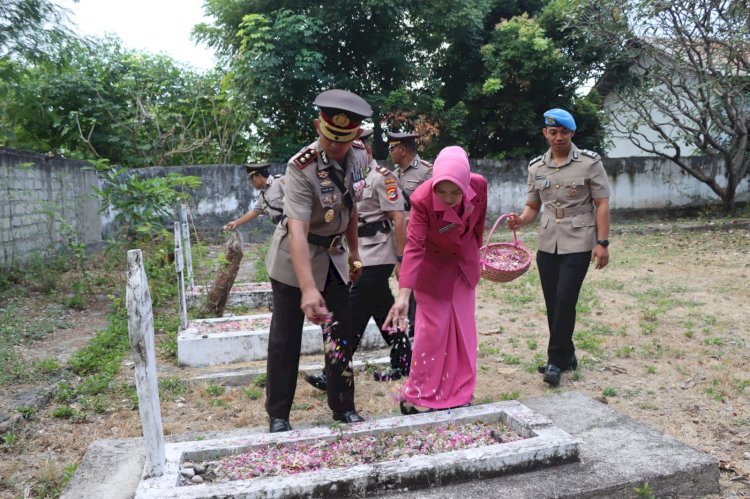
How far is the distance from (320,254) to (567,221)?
2040 mm

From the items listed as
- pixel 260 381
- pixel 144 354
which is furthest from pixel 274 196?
pixel 144 354

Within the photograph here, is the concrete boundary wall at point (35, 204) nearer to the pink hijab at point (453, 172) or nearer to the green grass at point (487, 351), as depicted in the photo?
the green grass at point (487, 351)

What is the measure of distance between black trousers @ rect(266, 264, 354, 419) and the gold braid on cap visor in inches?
28.3

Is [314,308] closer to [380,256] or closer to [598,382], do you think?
[380,256]

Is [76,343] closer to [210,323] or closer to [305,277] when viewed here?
[210,323]

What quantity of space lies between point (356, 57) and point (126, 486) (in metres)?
14.5

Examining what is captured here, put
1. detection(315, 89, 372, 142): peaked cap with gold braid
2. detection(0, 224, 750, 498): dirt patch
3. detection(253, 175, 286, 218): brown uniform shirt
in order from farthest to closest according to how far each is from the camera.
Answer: detection(253, 175, 286, 218): brown uniform shirt < detection(0, 224, 750, 498): dirt patch < detection(315, 89, 372, 142): peaked cap with gold braid

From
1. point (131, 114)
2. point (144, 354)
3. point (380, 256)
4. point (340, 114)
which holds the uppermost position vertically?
point (131, 114)

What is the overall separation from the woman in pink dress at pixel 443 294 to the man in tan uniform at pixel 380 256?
954mm

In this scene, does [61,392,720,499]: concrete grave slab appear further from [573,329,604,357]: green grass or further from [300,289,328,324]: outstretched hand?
[573,329,604,357]: green grass

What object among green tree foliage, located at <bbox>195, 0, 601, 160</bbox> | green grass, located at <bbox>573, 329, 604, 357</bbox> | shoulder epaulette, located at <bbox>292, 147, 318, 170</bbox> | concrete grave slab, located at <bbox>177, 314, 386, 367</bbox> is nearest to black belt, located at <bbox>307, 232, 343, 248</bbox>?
shoulder epaulette, located at <bbox>292, 147, 318, 170</bbox>

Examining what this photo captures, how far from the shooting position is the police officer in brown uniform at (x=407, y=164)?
16.8ft

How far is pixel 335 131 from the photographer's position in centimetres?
317

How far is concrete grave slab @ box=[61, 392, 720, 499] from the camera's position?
2713mm
